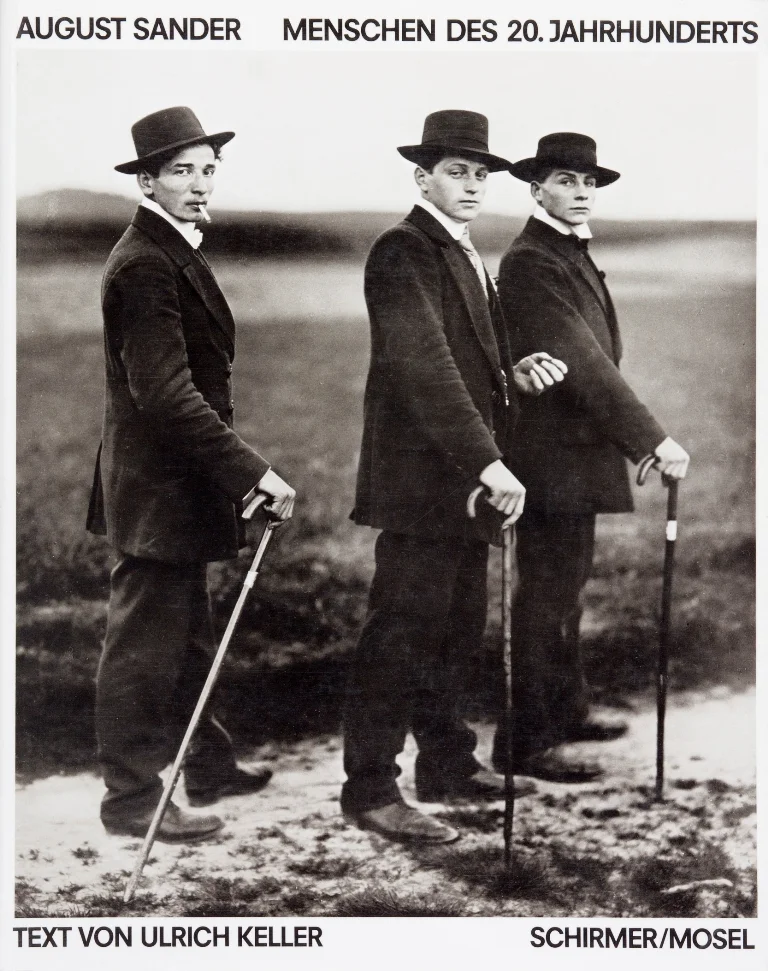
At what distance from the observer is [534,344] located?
3.93 meters

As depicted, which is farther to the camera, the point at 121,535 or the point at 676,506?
the point at 676,506

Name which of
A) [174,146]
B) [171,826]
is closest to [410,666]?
[171,826]

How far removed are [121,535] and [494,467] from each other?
1.31m

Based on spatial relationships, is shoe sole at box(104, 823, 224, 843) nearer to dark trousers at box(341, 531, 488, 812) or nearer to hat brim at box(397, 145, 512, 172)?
dark trousers at box(341, 531, 488, 812)

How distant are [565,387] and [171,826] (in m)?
2.12

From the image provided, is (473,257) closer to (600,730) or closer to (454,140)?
(454,140)

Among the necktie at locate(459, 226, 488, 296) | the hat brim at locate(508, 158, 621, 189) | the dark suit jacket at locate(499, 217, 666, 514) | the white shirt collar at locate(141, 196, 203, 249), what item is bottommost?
the dark suit jacket at locate(499, 217, 666, 514)

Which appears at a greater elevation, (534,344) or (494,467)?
(534,344)

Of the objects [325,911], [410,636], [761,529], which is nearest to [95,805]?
[325,911]

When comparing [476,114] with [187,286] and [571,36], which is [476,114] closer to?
[571,36]

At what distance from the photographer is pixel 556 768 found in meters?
4.00

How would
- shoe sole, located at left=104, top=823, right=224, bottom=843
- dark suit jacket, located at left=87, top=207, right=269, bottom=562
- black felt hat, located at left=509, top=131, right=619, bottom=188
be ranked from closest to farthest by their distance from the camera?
dark suit jacket, located at left=87, top=207, right=269, bottom=562, shoe sole, located at left=104, top=823, right=224, bottom=843, black felt hat, located at left=509, top=131, right=619, bottom=188

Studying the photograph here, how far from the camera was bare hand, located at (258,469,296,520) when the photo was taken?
372 cm

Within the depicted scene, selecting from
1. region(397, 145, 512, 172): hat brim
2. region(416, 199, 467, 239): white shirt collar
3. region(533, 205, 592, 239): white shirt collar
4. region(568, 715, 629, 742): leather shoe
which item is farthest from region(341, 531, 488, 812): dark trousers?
region(397, 145, 512, 172): hat brim
